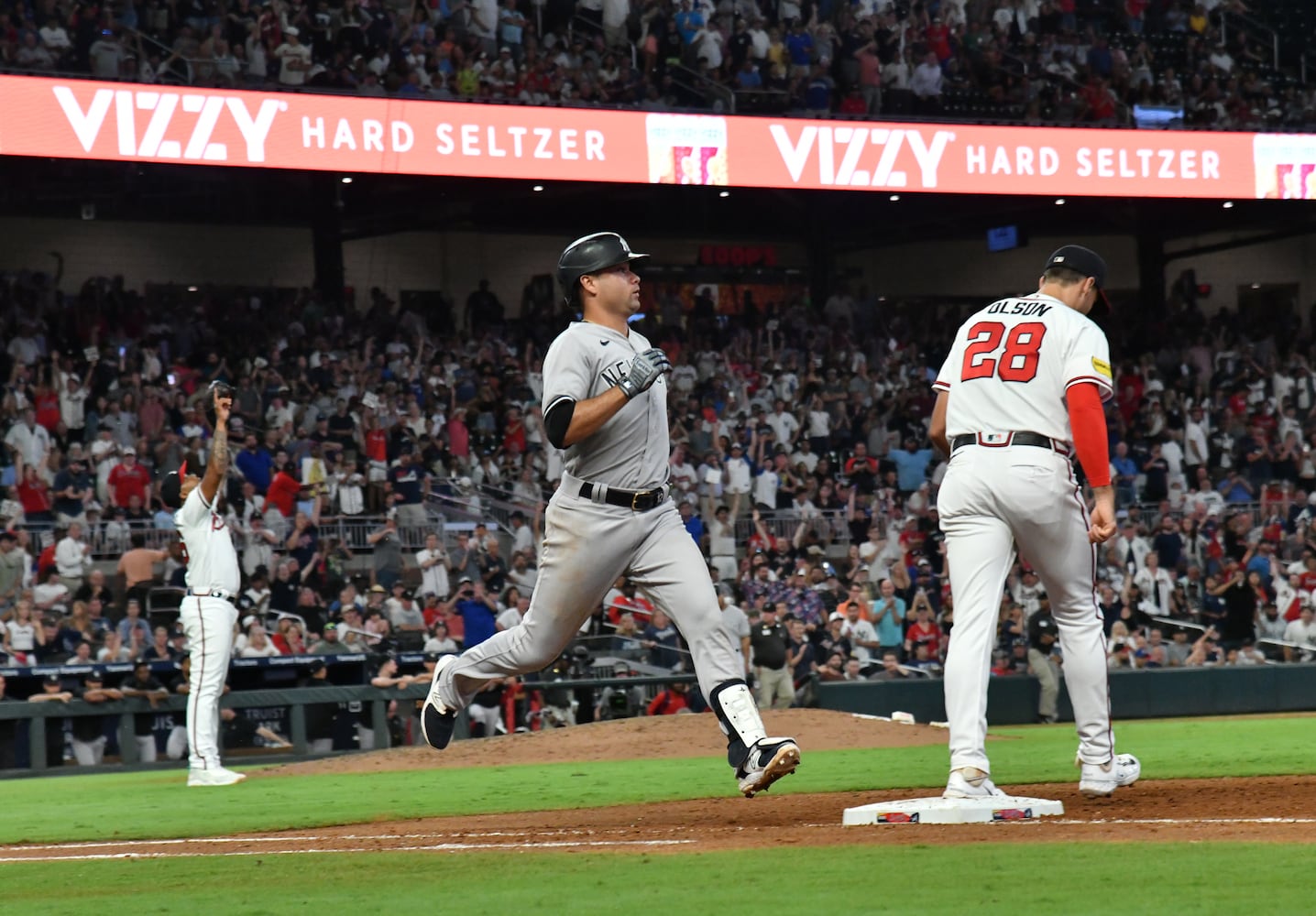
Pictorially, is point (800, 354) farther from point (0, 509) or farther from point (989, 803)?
point (989, 803)

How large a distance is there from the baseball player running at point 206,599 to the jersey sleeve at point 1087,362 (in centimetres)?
521

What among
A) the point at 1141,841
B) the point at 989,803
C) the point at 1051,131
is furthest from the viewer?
the point at 1051,131

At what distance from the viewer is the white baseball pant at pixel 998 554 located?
5.67 meters

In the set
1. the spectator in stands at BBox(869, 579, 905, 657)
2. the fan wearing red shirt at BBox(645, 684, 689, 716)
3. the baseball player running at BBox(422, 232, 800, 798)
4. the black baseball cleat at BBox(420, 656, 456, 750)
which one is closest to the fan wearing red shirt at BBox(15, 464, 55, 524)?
the fan wearing red shirt at BBox(645, 684, 689, 716)

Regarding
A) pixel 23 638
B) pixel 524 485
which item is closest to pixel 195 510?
pixel 23 638

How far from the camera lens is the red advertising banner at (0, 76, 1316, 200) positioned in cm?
1755

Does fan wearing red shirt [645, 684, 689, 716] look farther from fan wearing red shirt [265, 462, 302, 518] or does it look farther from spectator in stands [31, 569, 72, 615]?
spectator in stands [31, 569, 72, 615]

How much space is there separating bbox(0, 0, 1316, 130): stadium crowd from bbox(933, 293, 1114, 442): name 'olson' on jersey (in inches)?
555

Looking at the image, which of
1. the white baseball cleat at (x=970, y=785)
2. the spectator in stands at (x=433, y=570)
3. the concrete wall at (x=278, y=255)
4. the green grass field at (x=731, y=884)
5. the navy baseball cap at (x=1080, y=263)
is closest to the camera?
the green grass field at (x=731, y=884)

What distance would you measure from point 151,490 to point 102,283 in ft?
19.6

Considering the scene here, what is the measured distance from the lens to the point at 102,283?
2233cm

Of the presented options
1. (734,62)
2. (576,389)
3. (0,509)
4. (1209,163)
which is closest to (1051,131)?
(1209,163)

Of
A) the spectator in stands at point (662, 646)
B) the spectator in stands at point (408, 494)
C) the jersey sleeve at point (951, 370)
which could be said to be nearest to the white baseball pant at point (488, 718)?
the spectator in stands at point (662, 646)

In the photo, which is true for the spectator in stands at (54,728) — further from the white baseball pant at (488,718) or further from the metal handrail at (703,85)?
the metal handrail at (703,85)
